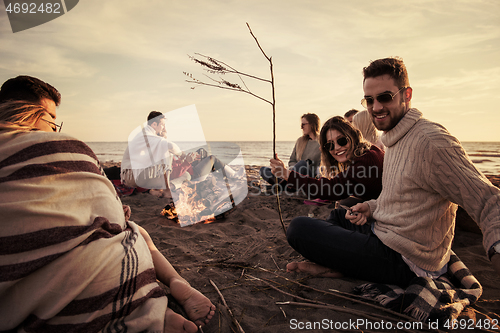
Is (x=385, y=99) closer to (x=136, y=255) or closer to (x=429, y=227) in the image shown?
(x=429, y=227)

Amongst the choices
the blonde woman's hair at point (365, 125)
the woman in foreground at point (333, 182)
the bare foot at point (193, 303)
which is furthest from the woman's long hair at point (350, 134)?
the bare foot at point (193, 303)

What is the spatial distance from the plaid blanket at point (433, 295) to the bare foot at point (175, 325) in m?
1.30

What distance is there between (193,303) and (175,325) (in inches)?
9.8

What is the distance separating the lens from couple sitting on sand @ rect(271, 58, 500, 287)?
155 cm

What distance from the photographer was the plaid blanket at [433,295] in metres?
1.64

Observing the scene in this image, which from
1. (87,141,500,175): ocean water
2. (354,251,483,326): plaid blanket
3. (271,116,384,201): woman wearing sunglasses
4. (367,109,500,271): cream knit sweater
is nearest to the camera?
(367,109,500,271): cream knit sweater

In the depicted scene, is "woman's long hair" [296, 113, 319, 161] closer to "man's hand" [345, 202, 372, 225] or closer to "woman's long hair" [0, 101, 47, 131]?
"man's hand" [345, 202, 372, 225]

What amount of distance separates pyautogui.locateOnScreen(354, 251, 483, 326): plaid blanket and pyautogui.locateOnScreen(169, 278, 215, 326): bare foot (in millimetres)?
1174

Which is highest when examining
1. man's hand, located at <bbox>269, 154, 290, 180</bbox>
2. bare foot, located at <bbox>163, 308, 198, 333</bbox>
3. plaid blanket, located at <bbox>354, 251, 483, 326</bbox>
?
man's hand, located at <bbox>269, 154, 290, 180</bbox>

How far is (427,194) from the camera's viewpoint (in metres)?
1.78

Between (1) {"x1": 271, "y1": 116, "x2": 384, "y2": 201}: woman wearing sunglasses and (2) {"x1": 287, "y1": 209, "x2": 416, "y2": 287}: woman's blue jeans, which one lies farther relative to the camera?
(1) {"x1": 271, "y1": 116, "x2": 384, "y2": 201}: woman wearing sunglasses

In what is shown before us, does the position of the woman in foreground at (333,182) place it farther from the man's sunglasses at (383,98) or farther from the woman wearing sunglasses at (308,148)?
the woman wearing sunglasses at (308,148)

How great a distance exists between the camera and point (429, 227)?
1.80 m

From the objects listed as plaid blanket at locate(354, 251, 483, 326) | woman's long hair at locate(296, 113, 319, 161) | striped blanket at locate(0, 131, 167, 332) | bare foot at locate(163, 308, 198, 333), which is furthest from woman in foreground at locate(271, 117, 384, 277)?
woman's long hair at locate(296, 113, 319, 161)
